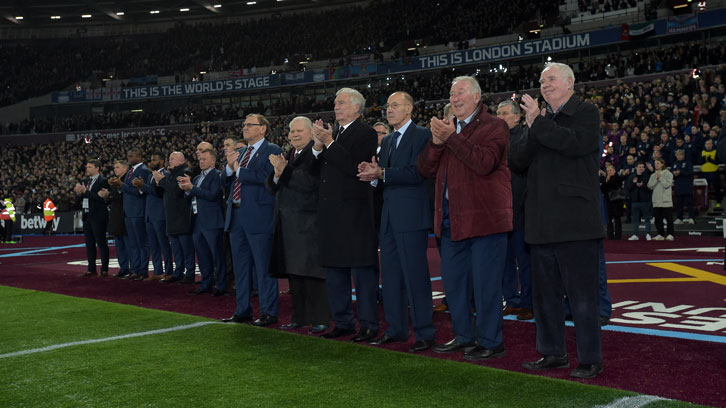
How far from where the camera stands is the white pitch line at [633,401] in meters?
3.46

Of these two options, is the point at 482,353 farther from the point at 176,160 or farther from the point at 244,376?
the point at 176,160

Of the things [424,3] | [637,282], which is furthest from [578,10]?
[637,282]

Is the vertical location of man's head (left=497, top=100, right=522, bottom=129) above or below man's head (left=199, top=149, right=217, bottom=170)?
above

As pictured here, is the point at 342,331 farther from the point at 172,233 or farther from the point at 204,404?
the point at 172,233

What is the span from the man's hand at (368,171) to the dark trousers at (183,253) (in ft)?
18.0

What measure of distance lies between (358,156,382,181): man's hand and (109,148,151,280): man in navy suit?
21.5 ft

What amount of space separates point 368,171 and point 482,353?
1.62 metres

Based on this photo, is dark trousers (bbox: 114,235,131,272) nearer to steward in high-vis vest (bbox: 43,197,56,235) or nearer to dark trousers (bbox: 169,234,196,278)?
dark trousers (bbox: 169,234,196,278)

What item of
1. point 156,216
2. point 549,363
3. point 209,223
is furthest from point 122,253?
point 549,363

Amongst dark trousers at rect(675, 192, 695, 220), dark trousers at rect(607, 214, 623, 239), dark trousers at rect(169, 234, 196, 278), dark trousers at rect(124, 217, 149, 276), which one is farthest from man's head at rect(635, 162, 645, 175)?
dark trousers at rect(124, 217, 149, 276)

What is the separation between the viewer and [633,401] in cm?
353

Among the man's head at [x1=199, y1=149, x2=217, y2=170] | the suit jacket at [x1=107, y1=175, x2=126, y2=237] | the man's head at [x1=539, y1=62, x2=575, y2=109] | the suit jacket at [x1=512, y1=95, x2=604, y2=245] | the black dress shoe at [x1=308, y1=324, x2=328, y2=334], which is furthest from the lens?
the suit jacket at [x1=107, y1=175, x2=126, y2=237]

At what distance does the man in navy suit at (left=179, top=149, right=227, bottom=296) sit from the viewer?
873cm

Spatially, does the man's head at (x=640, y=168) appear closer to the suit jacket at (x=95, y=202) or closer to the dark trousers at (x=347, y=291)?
the dark trousers at (x=347, y=291)
